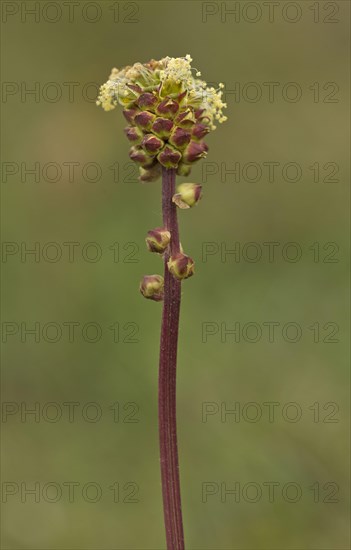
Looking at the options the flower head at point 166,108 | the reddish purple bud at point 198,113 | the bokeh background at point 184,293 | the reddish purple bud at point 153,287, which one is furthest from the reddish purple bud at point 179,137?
the bokeh background at point 184,293

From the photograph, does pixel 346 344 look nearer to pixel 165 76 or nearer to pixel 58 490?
pixel 58 490

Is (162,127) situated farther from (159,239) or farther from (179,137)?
(159,239)

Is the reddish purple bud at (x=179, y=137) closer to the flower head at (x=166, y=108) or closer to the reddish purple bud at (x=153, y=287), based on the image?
the flower head at (x=166, y=108)

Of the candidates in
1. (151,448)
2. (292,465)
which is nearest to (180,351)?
(151,448)

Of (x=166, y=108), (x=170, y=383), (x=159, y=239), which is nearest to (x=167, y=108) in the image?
(x=166, y=108)

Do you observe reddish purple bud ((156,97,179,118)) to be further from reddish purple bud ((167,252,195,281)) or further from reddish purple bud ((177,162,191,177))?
reddish purple bud ((167,252,195,281))

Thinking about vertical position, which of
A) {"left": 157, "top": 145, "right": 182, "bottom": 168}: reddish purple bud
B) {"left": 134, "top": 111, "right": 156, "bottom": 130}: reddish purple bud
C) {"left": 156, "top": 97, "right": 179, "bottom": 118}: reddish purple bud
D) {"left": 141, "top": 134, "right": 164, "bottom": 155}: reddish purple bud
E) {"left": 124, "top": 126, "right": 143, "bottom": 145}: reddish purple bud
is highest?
{"left": 156, "top": 97, "right": 179, "bottom": 118}: reddish purple bud

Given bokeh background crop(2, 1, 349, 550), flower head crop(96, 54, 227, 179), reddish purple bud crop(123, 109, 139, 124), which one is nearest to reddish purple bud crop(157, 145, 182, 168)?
flower head crop(96, 54, 227, 179)

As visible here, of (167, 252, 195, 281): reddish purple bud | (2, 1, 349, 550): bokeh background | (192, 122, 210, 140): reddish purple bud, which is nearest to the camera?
(167, 252, 195, 281): reddish purple bud
